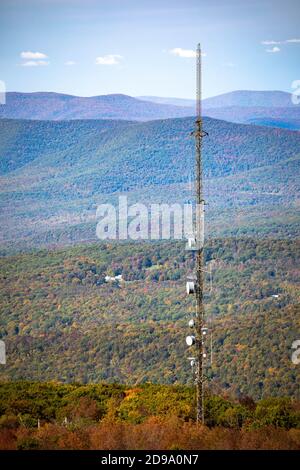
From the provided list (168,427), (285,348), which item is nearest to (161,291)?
(285,348)

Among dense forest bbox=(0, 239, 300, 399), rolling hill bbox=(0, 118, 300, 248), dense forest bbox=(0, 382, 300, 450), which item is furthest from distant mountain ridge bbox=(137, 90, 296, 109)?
dense forest bbox=(0, 382, 300, 450)

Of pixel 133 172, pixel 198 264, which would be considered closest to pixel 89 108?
pixel 133 172

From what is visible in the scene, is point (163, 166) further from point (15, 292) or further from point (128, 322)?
point (128, 322)

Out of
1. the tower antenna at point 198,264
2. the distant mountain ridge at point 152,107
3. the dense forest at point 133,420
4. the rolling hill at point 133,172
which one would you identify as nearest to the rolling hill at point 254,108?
the distant mountain ridge at point 152,107

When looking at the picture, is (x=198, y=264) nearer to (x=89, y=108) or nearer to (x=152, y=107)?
(x=89, y=108)

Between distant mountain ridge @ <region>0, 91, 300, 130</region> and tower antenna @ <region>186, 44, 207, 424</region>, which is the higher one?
distant mountain ridge @ <region>0, 91, 300, 130</region>

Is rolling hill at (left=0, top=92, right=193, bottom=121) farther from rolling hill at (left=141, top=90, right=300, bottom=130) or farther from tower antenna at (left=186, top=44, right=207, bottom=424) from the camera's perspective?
tower antenna at (left=186, top=44, right=207, bottom=424)
